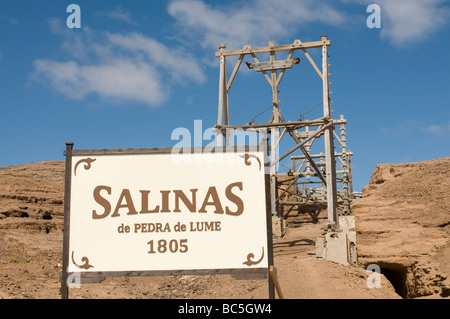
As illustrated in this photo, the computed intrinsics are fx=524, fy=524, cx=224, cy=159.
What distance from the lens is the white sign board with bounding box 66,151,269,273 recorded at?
8805mm

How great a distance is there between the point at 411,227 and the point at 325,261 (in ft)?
12.8

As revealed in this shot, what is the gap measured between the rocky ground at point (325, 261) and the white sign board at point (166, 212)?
5.28 metres

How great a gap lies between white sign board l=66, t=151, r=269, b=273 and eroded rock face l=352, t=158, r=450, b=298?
29.8ft

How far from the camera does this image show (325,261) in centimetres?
1662

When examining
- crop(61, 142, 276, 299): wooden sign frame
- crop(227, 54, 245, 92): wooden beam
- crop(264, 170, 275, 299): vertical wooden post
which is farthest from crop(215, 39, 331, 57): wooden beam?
crop(264, 170, 275, 299): vertical wooden post

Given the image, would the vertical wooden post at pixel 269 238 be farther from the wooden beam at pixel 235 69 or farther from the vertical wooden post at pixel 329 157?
the wooden beam at pixel 235 69

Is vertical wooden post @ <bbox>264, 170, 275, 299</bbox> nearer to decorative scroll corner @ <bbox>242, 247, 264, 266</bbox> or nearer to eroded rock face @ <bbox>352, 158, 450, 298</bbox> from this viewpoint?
decorative scroll corner @ <bbox>242, 247, 264, 266</bbox>

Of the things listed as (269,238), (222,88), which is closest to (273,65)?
(222,88)

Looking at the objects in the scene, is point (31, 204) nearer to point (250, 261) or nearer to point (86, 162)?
point (86, 162)

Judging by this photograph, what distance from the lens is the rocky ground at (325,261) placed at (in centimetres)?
1505

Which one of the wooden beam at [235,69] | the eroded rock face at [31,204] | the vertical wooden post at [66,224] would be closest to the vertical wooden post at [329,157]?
the wooden beam at [235,69]

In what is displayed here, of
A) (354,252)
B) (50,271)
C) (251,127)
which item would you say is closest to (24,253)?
(50,271)

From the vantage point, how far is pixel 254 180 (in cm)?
895
